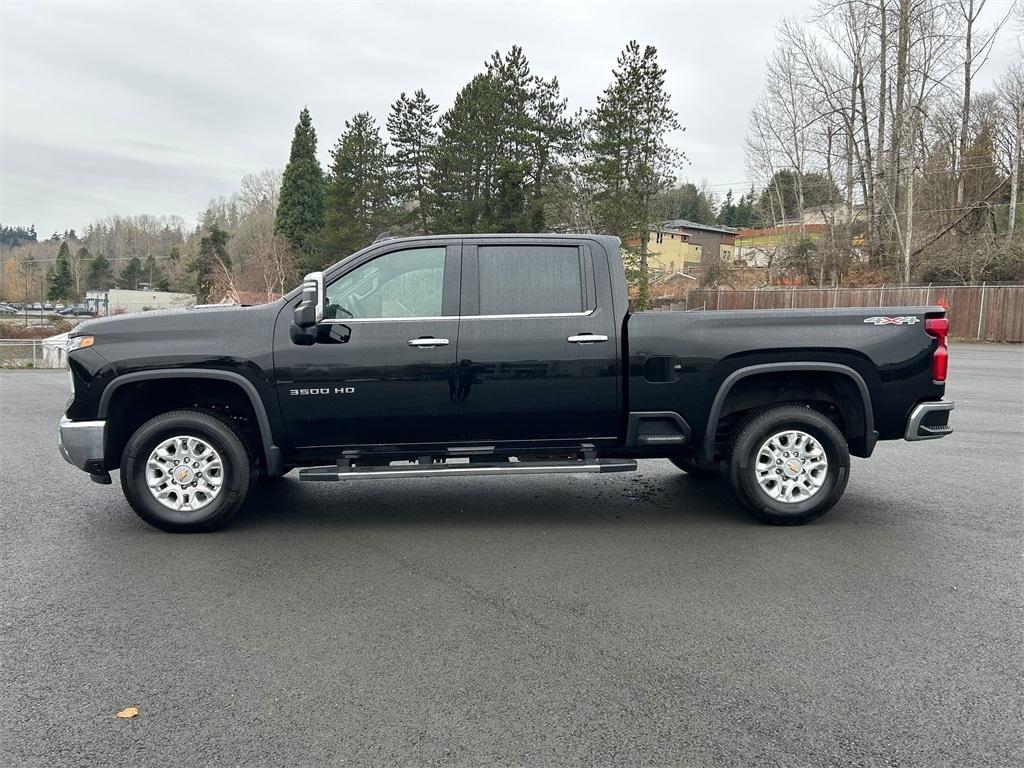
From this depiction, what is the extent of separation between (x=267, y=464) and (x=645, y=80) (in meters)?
38.6

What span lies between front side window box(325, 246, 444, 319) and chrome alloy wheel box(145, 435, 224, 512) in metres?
1.35

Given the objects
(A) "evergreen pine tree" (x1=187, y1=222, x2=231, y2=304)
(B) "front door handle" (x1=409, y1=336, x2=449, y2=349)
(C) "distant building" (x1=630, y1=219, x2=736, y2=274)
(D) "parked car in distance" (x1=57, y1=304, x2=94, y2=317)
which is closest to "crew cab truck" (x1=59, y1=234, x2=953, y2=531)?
(B) "front door handle" (x1=409, y1=336, x2=449, y2=349)

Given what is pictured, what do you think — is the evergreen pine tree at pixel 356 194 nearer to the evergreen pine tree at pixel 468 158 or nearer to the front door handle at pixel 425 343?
the evergreen pine tree at pixel 468 158

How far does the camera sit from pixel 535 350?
5.45m

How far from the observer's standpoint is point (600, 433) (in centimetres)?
565

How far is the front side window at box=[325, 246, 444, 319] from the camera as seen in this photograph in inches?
218

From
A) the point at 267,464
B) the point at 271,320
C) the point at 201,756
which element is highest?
the point at 271,320

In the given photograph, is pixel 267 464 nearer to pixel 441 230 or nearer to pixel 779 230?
pixel 441 230

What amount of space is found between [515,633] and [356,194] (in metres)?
48.8

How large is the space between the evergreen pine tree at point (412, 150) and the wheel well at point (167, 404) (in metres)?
44.3

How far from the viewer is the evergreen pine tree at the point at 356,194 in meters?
48.7

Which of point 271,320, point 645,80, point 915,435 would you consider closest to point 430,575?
point 271,320

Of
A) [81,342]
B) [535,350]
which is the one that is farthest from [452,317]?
[81,342]

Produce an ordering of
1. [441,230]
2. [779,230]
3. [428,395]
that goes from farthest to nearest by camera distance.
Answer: [779,230], [441,230], [428,395]
